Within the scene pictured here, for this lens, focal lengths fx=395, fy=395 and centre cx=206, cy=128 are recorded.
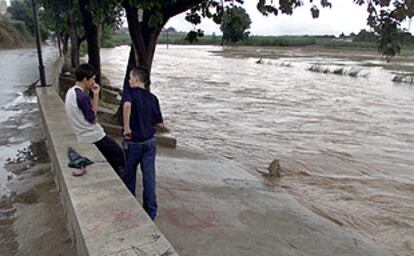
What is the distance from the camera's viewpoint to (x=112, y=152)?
4504 mm

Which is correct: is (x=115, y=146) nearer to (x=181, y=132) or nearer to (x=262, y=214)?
(x=262, y=214)

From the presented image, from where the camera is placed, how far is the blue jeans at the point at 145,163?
13.3 ft

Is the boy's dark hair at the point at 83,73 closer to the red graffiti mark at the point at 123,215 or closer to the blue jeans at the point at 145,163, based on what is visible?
the blue jeans at the point at 145,163

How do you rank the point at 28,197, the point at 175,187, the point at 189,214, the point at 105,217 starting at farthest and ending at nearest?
the point at 175,187, the point at 189,214, the point at 28,197, the point at 105,217

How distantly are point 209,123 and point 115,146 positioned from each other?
1037cm

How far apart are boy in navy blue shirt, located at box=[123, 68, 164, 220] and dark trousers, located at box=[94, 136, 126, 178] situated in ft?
1.20

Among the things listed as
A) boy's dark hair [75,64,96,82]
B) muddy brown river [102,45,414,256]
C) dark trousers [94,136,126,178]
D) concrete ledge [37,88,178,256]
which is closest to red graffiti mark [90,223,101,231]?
concrete ledge [37,88,178,256]

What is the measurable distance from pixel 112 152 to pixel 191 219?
56.8 inches

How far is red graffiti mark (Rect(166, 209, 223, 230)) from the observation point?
5004 mm

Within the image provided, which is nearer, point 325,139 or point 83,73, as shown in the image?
point 83,73

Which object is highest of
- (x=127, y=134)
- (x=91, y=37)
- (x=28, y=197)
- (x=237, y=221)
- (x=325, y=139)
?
(x=91, y=37)

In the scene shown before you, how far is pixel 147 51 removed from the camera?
9109 mm

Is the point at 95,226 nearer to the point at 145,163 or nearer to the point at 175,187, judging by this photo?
the point at 145,163

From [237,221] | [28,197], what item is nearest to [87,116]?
[28,197]
